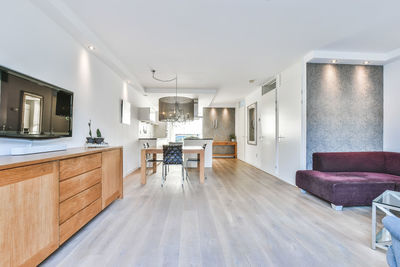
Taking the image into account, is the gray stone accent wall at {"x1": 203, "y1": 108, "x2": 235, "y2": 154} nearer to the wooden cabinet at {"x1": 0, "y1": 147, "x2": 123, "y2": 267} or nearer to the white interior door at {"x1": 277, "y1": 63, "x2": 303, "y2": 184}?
the white interior door at {"x1": 277, "y1": 63, "x2": 303, "y2": 184}

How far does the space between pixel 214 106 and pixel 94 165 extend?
7.41 m

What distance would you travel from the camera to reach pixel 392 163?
10.6 feet

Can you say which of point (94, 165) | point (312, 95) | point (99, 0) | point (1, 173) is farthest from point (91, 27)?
point (312, 95)

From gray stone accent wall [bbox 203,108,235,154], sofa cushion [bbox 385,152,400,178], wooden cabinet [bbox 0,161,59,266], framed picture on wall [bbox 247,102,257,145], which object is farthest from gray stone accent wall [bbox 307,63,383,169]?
gray stone accent wall [bbox 203,108,235,154]

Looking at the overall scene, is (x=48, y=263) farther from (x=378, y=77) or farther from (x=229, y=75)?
(x=378, y=77)

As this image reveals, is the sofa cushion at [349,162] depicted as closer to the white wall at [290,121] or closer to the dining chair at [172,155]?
the white wall at [290,121]

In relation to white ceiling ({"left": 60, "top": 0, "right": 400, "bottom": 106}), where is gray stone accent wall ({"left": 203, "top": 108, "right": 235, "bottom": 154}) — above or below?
below

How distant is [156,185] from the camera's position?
3820 millimetres

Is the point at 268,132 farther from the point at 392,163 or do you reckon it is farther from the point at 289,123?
the point at 392,163

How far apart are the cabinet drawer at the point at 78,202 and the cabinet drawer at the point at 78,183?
5 cm

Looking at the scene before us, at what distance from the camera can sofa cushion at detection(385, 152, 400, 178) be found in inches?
124

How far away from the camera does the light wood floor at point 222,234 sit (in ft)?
5.13

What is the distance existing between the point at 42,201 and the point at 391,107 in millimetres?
5516

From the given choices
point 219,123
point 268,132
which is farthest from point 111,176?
point 219,123
